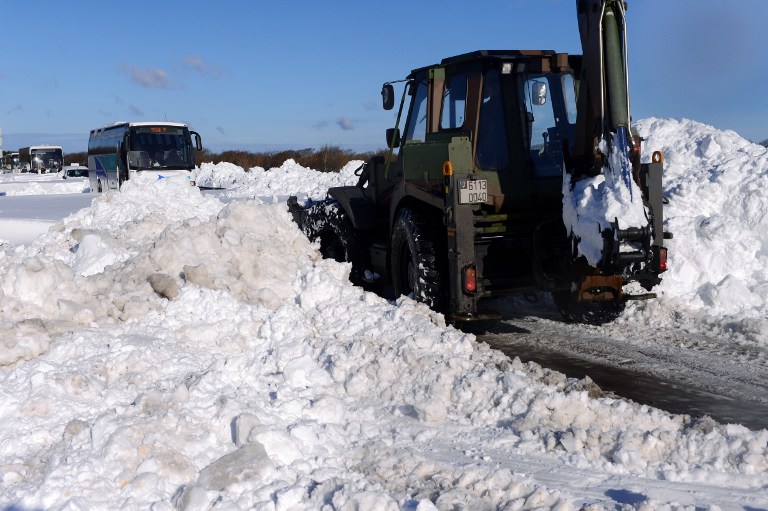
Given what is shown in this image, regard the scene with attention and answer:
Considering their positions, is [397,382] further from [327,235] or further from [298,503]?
[327,235]

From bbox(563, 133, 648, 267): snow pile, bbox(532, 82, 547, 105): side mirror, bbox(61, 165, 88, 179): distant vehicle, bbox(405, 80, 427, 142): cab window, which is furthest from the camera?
bbox(61, 165, 88, 179): distant vehicle

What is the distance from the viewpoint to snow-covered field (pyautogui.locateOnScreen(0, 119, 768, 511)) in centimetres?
439

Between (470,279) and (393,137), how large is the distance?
8.00 ft

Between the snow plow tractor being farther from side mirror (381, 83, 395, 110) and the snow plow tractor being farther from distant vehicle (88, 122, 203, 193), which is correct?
distant vehicle (88, 122, 203, 193)

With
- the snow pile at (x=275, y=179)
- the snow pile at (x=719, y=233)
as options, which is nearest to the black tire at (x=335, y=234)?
the snow pile at (x=719, y=233)

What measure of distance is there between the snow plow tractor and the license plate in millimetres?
10

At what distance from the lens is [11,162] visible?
3135 inches

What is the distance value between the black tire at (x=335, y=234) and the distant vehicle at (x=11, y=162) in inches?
2908

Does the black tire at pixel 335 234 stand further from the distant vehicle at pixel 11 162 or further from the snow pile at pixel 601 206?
the distant vehicle at pixel 11 162

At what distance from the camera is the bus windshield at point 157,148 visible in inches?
1102

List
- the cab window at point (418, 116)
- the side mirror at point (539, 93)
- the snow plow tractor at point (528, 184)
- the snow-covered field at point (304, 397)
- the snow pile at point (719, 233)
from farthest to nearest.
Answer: the cab window at point (418, 116) → the snow pile at point (719, 233) → the side mirror at point (539, 93) → the snow plow tractor at point (528, 184) → the snow-covered field at point (304, 397)

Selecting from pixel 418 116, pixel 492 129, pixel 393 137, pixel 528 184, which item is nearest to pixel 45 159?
pixel 393 137

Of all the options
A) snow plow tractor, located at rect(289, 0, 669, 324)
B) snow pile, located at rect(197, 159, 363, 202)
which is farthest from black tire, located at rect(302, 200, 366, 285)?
snow pile, located at rect(197, 159, 363, 202)

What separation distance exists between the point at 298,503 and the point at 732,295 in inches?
234
